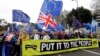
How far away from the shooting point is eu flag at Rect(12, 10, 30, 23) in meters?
21.6

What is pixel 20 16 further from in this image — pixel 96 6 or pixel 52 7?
pixel 96 6

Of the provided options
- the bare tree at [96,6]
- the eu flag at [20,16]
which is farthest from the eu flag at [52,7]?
the bare tree at [96,6]

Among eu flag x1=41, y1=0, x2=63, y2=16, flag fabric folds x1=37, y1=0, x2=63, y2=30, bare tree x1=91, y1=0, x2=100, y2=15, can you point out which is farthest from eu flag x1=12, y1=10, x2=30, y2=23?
bare tree x1=91, y1=0, x2=100, y2=15

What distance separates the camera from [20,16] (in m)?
21.9

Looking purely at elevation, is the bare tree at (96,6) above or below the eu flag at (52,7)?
above

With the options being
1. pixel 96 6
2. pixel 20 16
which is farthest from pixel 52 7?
pixel 96 6

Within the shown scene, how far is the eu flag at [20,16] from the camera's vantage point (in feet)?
70.7

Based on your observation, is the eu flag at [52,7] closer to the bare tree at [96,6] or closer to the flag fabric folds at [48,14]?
the flag fabric folds at [48,14]

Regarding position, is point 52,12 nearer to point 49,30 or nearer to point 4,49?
point 49,30

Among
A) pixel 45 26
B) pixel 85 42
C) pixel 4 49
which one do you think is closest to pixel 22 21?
pixel 45 26

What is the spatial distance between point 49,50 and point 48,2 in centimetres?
645

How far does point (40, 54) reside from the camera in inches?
731

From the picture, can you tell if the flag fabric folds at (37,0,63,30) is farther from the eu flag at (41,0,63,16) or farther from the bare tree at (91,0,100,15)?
the bare tree at (91,0,100,15)

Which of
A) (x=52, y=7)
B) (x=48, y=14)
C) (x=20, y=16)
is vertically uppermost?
(x=52, y=7)
